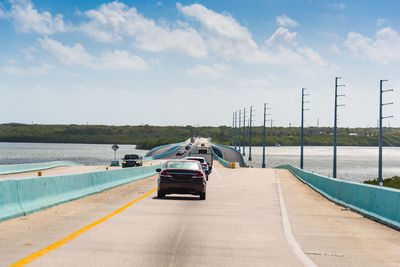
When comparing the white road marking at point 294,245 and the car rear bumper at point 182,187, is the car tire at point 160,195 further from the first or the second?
the white road marking at point 294,245

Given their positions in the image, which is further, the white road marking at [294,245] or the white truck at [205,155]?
the white truck at [205,155]

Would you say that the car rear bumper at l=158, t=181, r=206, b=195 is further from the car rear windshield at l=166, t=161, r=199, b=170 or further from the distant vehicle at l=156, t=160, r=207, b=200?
the car rear windshield at l=166, t=161, r=199, b=170

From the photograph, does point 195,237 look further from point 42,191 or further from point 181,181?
point 181,181

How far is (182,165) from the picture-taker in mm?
20797

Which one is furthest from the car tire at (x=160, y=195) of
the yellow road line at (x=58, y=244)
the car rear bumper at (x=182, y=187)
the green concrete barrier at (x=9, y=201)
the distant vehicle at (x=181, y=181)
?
the green concrete barrier at (x=9, y=201)

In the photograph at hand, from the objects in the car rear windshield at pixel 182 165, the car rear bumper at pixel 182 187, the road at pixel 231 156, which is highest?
the car rear windshield at pixel 182 165

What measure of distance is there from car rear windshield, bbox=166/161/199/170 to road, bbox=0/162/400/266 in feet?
9.16

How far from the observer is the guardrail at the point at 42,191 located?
13.1m

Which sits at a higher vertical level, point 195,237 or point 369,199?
point 369,199

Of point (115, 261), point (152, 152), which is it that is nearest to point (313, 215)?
point (115, 261)

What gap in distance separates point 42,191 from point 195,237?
6.55 m

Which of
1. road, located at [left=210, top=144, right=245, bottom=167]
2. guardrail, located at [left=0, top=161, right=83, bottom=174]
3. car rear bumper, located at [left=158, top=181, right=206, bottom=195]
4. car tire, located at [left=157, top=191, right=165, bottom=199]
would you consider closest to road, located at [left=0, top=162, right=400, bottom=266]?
car rear bumper, located at [left=158, top=181, right=206, bottom=195]

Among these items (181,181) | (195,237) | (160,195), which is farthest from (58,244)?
(160,195)

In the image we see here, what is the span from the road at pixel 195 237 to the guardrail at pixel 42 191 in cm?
35
